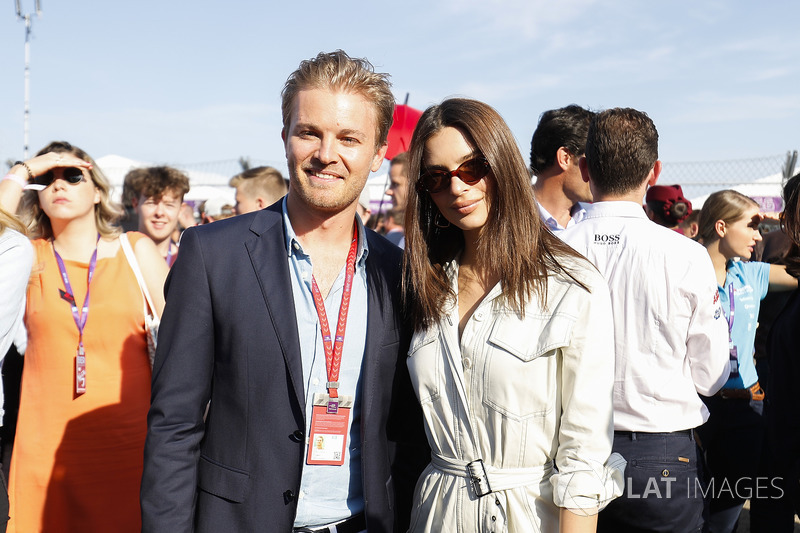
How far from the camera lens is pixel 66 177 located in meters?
3.60

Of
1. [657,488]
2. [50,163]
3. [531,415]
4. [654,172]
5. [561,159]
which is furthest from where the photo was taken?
[561,159]

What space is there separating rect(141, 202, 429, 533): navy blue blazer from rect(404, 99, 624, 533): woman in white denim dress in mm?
255

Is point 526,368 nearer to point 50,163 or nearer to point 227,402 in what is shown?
point 227,402

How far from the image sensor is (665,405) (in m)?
2.70

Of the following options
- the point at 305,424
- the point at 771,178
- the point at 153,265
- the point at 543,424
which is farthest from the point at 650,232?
the point at 771,178

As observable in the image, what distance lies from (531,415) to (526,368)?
140 mm

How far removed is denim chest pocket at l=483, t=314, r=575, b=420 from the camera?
198 cm

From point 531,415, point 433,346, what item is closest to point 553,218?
point 433,346

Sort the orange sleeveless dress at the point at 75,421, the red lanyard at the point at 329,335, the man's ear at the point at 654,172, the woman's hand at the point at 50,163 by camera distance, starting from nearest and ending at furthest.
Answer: the red lanyard at the point at 329,335 < the man's ear at the point at 654,172 < the orange sleeveless dress at the point at 75,421 < the woman's hand at the point at 50,163

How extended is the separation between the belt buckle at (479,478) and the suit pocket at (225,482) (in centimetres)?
69

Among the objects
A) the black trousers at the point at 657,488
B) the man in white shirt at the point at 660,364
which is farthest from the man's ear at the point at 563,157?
the black trousers at the point at 657,488

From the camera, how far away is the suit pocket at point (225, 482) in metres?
2.03

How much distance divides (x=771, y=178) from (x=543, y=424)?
10502mm

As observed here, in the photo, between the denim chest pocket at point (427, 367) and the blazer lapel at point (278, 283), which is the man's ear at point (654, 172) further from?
the blazer lapel at point (278, 283)
